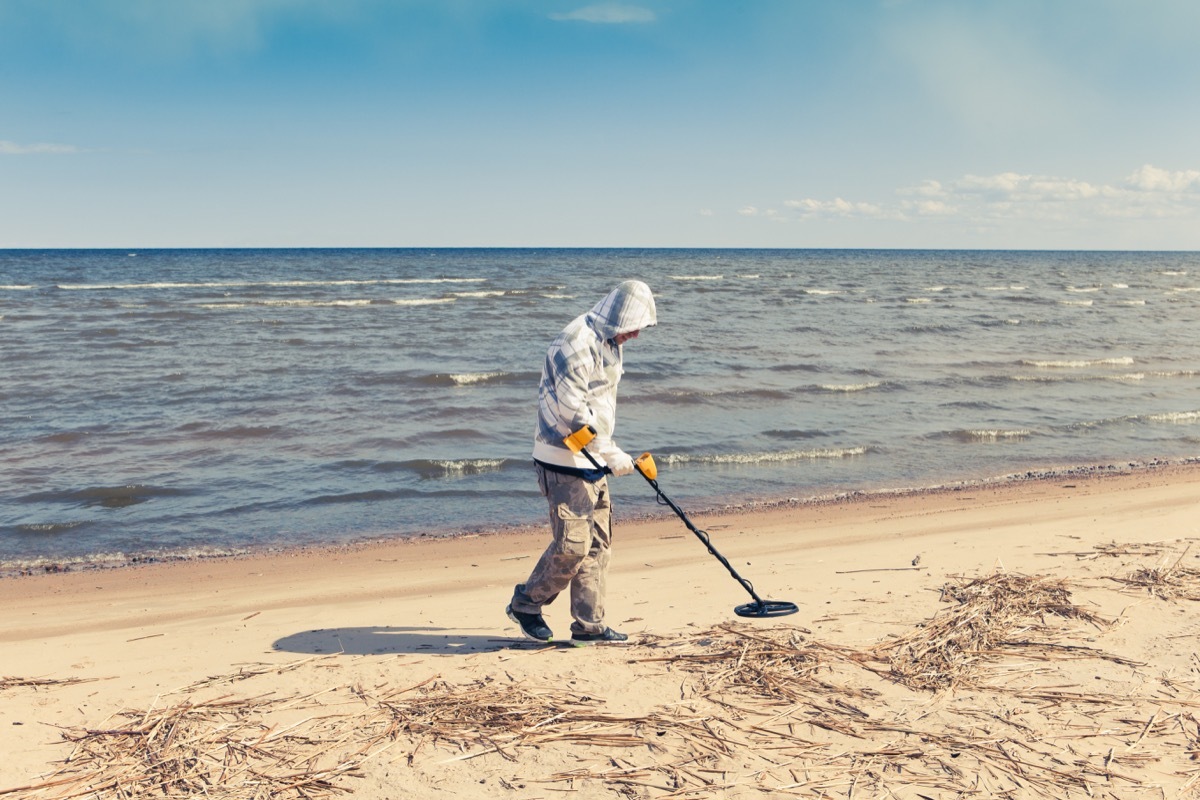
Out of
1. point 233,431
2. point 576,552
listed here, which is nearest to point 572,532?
point 576,552

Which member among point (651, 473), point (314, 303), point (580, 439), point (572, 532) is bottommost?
point (572, 532)

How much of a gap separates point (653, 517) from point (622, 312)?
13.5 feet

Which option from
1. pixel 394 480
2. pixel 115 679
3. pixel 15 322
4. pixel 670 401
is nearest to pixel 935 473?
pixel 670 401

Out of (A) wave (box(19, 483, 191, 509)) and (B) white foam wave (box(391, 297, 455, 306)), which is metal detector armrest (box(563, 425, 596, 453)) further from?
(B) white foam wave (box(391, 297, 455, 306))

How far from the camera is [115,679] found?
4.45 metres

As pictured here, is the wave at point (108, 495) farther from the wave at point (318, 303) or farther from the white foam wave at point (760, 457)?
the wave at point (318, 303)

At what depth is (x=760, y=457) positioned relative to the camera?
1045cm

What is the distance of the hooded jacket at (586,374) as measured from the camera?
4305 mm

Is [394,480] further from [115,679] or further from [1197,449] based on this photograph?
[1197,449]

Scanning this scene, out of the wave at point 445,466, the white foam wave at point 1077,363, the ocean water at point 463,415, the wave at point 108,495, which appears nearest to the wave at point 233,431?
the ocean water at point 463,415

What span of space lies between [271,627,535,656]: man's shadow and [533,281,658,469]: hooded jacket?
3.79 ft

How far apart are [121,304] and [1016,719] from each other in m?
33.0

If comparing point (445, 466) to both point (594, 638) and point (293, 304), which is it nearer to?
point (594, 638)

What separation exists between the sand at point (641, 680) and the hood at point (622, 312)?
1602mm
